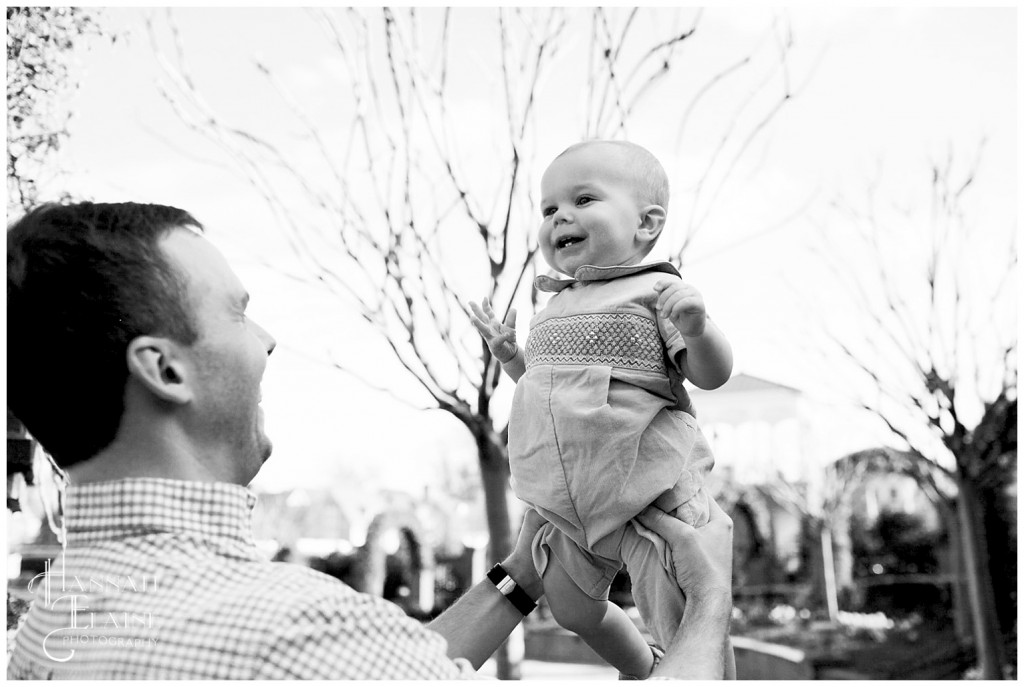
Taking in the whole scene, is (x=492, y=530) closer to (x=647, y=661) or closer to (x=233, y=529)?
(x=647, y=661)

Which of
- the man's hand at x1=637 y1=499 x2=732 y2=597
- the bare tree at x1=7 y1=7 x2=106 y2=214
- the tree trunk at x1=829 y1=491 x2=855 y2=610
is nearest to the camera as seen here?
the man's hand at x1=637 y1=499 x2=732 y2=597

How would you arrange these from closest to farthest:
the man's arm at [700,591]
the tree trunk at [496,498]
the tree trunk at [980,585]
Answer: the man's arm at [700,591] → the tree trunk at [496,498] → the tree trunk at [980,585]

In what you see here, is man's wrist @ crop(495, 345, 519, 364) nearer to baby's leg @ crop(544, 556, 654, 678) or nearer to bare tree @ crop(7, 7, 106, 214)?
baby's leg @ crop(544, 556, 654, 678)

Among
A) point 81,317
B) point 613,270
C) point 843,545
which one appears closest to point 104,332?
point 81,317

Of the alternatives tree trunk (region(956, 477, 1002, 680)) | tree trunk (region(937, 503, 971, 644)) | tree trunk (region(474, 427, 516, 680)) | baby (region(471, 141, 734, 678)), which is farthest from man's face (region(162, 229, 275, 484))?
tree trunk (region(937, 503, 971, 644))

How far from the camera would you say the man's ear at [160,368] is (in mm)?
1045

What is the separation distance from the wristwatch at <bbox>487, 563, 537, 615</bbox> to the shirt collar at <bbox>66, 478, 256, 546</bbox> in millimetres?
755

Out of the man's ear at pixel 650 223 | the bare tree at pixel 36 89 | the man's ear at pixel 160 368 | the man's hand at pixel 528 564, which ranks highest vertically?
the bare tree at pixel 36 89

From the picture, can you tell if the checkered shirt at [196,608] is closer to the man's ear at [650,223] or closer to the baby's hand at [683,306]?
the baby's hand at [683,306]

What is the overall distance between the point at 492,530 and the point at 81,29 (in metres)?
2.17

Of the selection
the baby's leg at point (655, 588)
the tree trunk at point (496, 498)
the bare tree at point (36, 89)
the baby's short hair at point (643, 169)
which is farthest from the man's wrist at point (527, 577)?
the tree trunk at point (496, 498)

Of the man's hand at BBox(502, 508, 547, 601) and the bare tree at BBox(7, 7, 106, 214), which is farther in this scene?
the bare tree at BBox(7, 7, 106, 214)

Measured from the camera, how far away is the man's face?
1.09 meters

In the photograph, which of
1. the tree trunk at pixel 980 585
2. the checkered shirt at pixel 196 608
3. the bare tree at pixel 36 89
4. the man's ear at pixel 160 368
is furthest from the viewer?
the tree trunk at pixel 980 585
